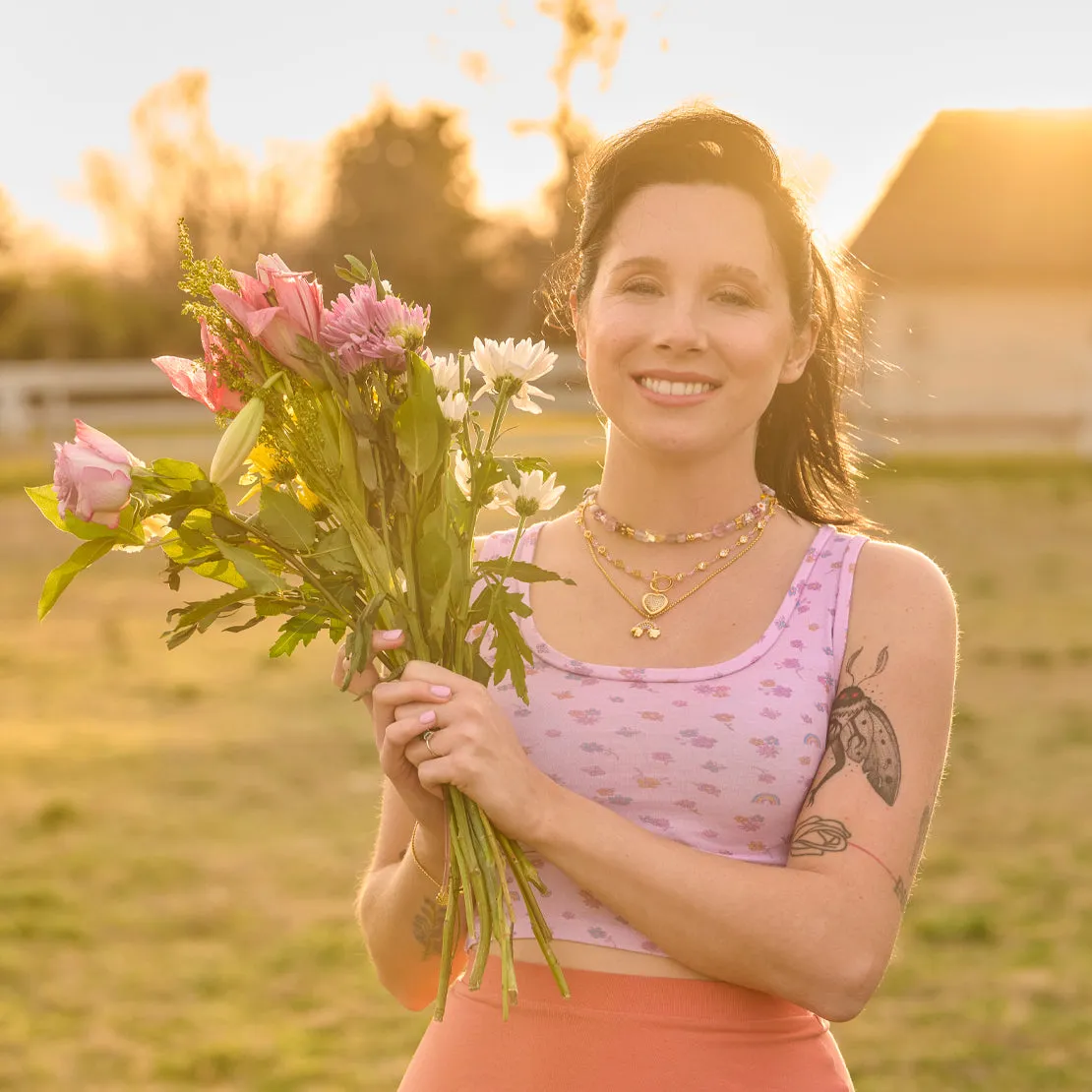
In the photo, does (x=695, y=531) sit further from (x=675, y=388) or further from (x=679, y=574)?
(x=675, y=388)

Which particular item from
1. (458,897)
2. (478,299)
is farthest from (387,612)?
(478,299)

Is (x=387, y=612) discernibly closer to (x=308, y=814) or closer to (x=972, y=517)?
(x=308, y=814)

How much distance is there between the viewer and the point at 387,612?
2.12 metres

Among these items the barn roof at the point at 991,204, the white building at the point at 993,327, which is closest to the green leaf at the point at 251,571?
the barn roof at the point at 991,204

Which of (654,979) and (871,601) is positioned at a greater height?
(871,601)

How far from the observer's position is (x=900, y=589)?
7.66 ft

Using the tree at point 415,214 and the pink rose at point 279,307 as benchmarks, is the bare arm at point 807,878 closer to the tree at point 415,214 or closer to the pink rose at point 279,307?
the pink rose at point 279,307

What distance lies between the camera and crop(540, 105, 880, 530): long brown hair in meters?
2.41

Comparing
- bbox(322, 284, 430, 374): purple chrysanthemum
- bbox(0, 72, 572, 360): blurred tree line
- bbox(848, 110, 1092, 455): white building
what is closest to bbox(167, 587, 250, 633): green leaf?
bbox(322, 284, 430, 374): purple chrysanthemum

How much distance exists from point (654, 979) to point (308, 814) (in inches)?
208

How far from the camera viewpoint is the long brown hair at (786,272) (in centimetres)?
241

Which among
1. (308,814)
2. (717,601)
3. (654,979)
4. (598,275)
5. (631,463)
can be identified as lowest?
(308,814)

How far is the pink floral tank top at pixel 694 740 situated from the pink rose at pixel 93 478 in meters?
0.67

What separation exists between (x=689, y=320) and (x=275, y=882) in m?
4.72
